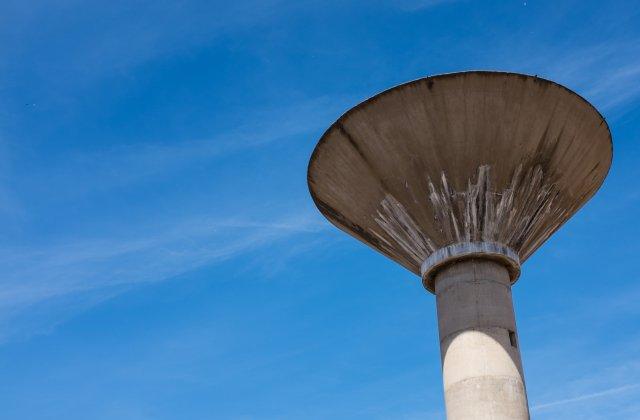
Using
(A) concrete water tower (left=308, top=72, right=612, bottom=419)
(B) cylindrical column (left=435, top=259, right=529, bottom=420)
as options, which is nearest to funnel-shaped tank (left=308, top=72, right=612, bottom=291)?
(A) concrete water tower (left=308, top=72, right=612, bottom=419)

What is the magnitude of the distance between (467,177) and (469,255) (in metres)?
1.59

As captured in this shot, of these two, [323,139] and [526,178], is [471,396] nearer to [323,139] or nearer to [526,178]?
[526,178]

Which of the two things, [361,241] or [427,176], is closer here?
[427,176]

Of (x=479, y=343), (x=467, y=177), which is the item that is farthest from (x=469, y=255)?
(x=479, y=343)

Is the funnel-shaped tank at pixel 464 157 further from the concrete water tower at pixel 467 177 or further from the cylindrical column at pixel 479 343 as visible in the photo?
the cylindrical column at pixel 479 343

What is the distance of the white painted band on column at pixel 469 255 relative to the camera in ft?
53.3

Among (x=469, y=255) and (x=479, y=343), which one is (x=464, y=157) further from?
(x=479, y=343)

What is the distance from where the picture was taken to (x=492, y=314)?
1556 cm

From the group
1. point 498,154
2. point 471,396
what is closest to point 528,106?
point 498,154

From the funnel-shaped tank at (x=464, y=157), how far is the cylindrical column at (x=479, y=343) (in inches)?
20.9

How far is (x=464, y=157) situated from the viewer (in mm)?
16250

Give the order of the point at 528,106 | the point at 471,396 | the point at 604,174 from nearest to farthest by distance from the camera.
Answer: the point at 471,396, the point at 528,106, the point at 604,174

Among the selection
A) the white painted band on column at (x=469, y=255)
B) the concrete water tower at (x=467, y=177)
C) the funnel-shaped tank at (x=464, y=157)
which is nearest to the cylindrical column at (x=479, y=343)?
the concrete water tower at (x=467, y=177)

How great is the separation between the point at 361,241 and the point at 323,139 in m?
2.83
